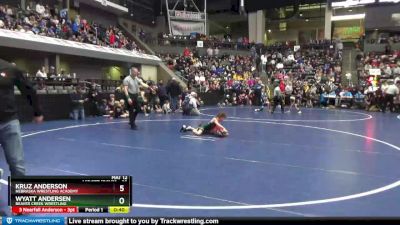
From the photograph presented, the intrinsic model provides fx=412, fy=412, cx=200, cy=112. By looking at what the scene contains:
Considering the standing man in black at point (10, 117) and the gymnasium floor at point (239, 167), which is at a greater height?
the standing man in black at point (10, 117)

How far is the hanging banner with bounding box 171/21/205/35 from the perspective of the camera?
32.8 metres

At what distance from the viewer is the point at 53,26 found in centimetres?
2195

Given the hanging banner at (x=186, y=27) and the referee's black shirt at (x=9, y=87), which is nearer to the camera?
the referee's black shirt at (x=9, y=87)

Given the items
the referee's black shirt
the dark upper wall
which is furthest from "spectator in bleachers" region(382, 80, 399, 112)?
the dark upper wall

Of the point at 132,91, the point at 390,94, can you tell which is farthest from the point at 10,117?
the point at 390,94

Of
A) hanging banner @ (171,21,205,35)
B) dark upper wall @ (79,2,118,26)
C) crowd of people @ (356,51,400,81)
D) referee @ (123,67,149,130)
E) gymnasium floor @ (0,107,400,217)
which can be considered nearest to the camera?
gymnasium floor @ (0,107,400,217)

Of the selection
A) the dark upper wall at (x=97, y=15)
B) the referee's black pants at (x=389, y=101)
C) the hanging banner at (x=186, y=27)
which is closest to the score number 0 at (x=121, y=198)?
the referee's black pants at (x=389, y=101)

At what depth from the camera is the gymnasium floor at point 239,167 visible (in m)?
4.48

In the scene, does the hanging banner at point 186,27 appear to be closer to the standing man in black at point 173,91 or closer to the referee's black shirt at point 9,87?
the standing man in black at point 173,91

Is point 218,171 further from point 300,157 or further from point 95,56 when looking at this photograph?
point 95,56
